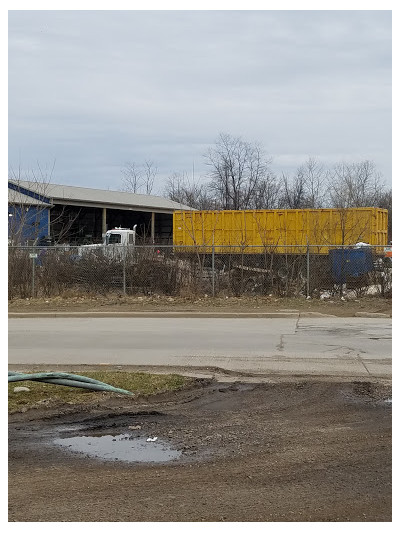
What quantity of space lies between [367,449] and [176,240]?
26205 mm

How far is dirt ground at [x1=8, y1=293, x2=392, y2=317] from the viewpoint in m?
21.8

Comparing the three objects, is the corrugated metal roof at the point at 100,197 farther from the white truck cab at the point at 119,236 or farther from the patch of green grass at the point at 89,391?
the patch of green grass at the point at 89,391

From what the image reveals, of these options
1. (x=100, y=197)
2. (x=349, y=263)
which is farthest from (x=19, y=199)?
(x=349, y=263)

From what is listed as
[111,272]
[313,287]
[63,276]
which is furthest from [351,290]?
[63,276]

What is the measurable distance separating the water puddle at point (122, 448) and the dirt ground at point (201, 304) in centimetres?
1401

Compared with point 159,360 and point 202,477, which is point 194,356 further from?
point 202,477

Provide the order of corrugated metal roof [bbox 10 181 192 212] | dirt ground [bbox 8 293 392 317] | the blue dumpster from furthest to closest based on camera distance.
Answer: corrugated metal roof [bbox 10 181 192 212] < the blue dumpster < dirt ground [bbox 8 293 392 317]

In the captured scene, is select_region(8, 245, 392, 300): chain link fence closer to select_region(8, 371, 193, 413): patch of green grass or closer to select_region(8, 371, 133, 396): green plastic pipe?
select_region(8, 371, 193, 413): patch of green grass

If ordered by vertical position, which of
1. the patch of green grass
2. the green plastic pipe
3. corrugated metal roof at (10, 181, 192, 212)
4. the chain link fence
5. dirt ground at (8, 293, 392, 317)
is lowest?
the patch of green grass

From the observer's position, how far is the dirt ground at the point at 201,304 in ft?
71.4

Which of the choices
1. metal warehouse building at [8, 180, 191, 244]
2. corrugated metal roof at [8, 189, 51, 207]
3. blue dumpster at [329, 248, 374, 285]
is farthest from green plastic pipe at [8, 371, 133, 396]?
metal warehouse building at [8, 180, 191, 244]

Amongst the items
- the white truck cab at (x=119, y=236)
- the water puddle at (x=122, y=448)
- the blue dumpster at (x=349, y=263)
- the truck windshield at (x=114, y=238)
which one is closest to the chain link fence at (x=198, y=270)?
the blue dumpster at (x=349, y=263)

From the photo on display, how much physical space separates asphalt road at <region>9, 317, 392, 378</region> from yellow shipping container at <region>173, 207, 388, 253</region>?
6.77 metres

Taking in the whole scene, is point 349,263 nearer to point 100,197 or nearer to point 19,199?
point 19,199
